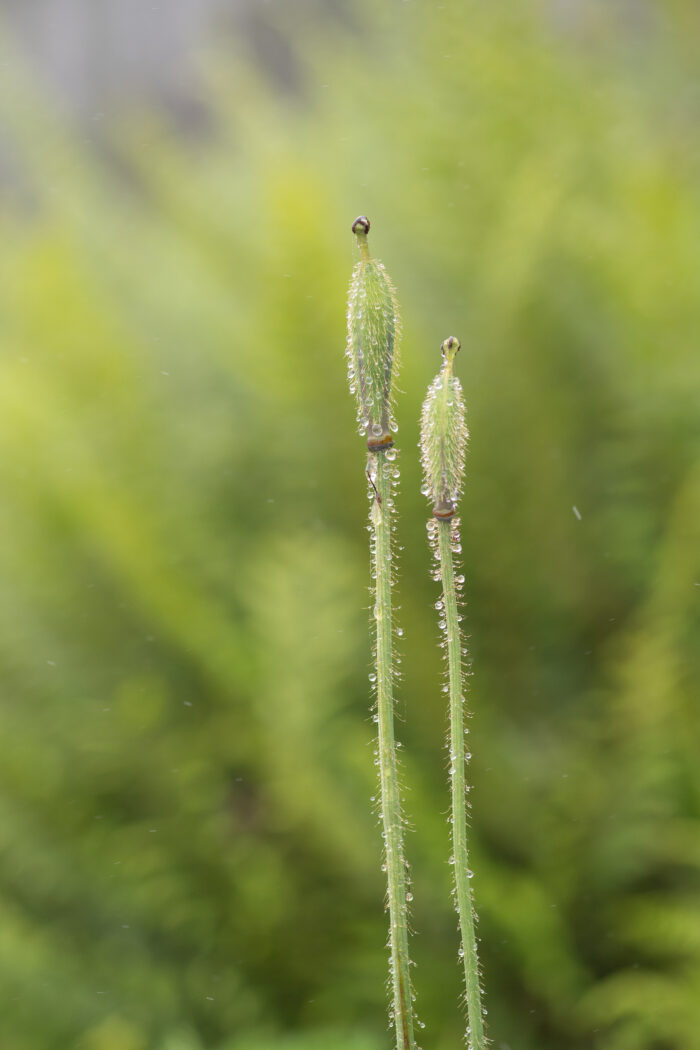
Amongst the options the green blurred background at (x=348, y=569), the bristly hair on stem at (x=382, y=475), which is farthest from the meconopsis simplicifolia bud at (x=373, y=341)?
the green blurred background at (x=348, y=569)

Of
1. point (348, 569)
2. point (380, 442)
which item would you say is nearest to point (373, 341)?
point (380, 442)

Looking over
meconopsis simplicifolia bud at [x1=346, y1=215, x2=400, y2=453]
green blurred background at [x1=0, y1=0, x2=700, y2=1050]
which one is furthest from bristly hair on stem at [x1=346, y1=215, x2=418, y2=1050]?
green blurred background at [x1=0, y1=0, x2=700, y2=1050]

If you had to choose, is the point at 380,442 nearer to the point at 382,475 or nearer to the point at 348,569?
the point at 382,475

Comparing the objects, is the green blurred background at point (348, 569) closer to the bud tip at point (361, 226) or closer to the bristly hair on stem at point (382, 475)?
the bristly hair on stem at point (382, 475)

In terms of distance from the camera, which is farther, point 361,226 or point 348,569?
point 348,569

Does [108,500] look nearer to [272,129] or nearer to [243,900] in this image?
[243,900]

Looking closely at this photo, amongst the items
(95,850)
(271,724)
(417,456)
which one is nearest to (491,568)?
(417,456)

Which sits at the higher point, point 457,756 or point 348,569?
point 348,569
